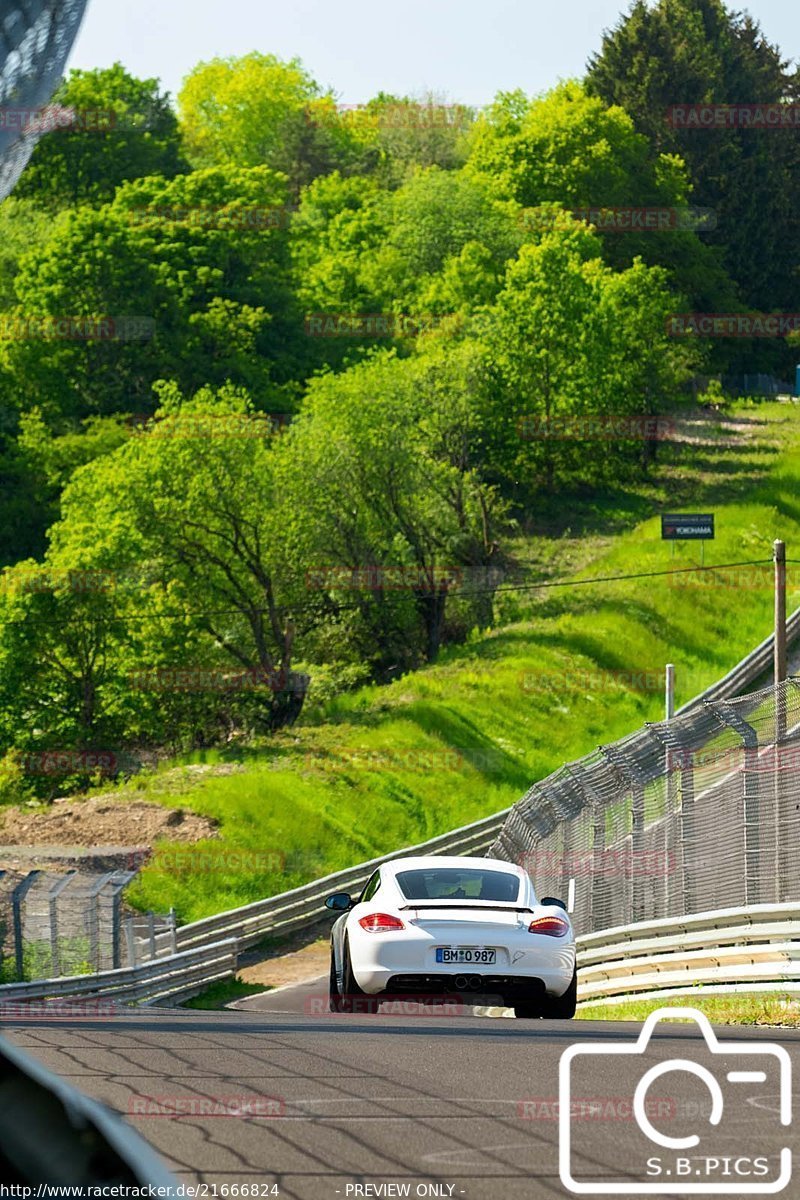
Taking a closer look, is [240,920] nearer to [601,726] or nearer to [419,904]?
[601,726]

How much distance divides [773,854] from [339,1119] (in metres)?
8.52

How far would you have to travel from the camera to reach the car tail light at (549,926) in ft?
43.9

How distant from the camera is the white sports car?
1320 centimetres

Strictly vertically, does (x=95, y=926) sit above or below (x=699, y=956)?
below

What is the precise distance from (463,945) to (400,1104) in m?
5.57

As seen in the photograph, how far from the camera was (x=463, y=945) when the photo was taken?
13.2m

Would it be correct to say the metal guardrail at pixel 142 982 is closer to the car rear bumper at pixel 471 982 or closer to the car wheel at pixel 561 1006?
the car rear bumper at pixel 471 982

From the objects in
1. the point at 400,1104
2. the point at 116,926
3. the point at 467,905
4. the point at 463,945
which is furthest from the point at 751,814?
the point at 116,926

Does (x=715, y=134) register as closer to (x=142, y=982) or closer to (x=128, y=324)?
(x=128, y=324)

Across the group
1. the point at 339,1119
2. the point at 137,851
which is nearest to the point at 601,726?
the point at 137,851

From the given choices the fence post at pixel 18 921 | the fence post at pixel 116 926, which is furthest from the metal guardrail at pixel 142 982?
the fence post at pixel 18 921

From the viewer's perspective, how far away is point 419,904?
44.5 feet

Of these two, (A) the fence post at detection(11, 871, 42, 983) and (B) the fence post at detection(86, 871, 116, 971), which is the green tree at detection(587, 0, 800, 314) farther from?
(A) the fence post at detection(11, 871, 42, 983)

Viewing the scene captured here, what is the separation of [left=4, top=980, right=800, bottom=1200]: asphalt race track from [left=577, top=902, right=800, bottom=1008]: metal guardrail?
2.17 metres
